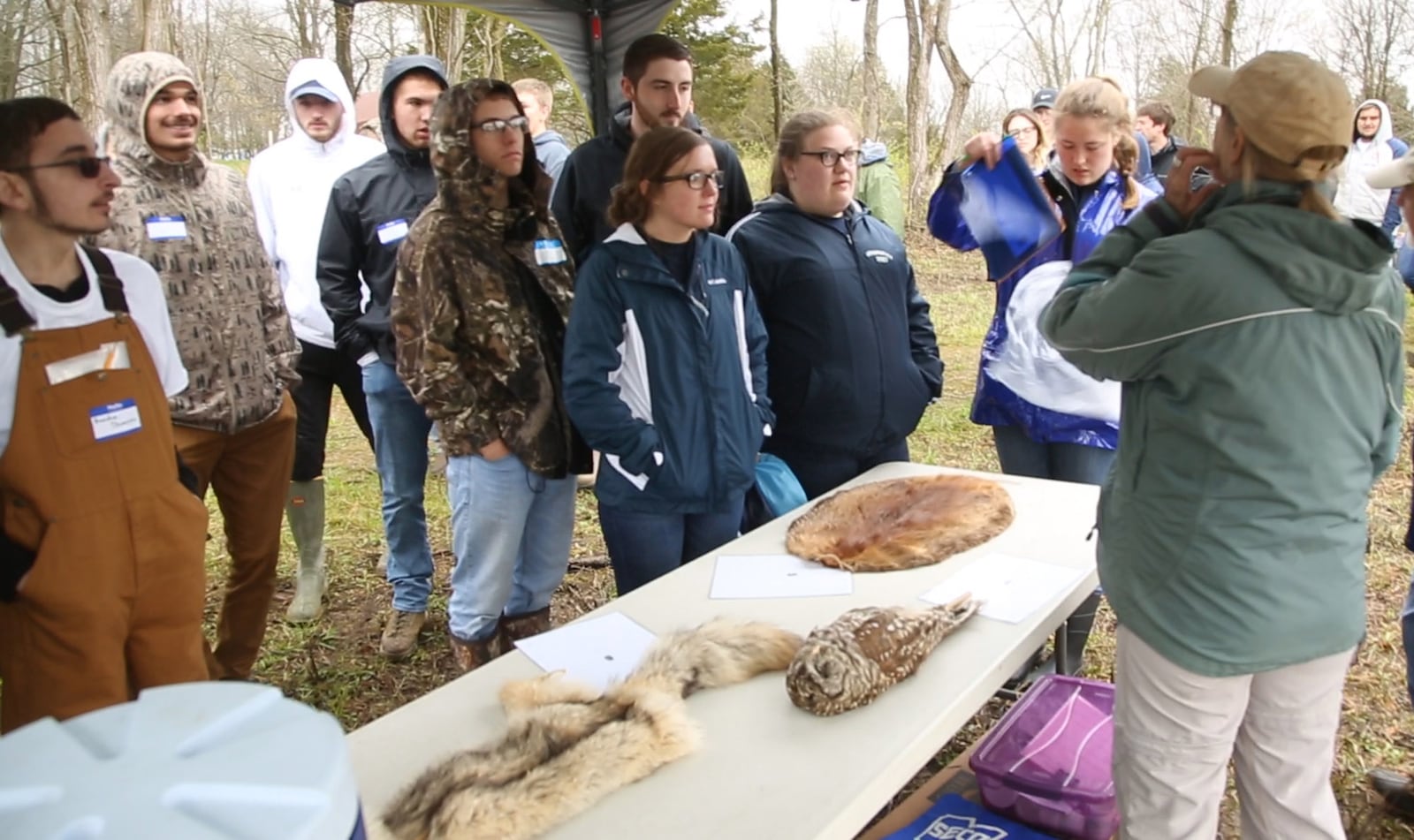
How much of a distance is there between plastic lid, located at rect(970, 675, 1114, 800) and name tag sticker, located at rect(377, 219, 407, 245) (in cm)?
226

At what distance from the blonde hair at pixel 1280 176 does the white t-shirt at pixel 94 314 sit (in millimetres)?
2019

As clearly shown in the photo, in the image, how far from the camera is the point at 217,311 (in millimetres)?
2643

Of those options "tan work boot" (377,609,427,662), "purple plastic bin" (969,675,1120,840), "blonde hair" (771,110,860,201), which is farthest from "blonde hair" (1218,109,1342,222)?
"tan work boot" (377,609,427,662)

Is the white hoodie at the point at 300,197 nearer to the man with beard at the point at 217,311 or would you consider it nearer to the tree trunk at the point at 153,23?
the man with beard at the point at 217,311

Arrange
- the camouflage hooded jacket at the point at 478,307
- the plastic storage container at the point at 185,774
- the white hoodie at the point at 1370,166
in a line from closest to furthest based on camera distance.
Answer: the plastic storage container at the point at 185,774
the camouflage hooded jacket at the point at 478,307
the white hoodie at the point at 1370,166

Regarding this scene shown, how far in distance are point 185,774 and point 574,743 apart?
68 centimetres

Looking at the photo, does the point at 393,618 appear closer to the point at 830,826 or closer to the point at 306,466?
the point at 306,466

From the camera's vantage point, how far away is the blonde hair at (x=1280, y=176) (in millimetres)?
1431

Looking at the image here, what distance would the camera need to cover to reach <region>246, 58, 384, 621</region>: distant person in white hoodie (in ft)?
11.3

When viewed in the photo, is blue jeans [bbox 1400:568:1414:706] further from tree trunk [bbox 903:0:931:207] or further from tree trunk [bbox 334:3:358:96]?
tree trunk [bbox 903:0:931:207]

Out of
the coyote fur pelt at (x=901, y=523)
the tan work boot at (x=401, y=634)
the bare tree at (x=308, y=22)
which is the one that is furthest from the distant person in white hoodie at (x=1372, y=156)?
the bare tree at (x=308, y=22)

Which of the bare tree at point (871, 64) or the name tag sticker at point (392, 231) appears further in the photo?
the bare tree at point (871, 64)

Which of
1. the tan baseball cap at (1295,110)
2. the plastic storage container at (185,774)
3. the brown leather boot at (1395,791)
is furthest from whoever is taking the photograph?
the brown leather boot at (1395,791)

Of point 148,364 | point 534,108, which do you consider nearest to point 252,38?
point 534,108
